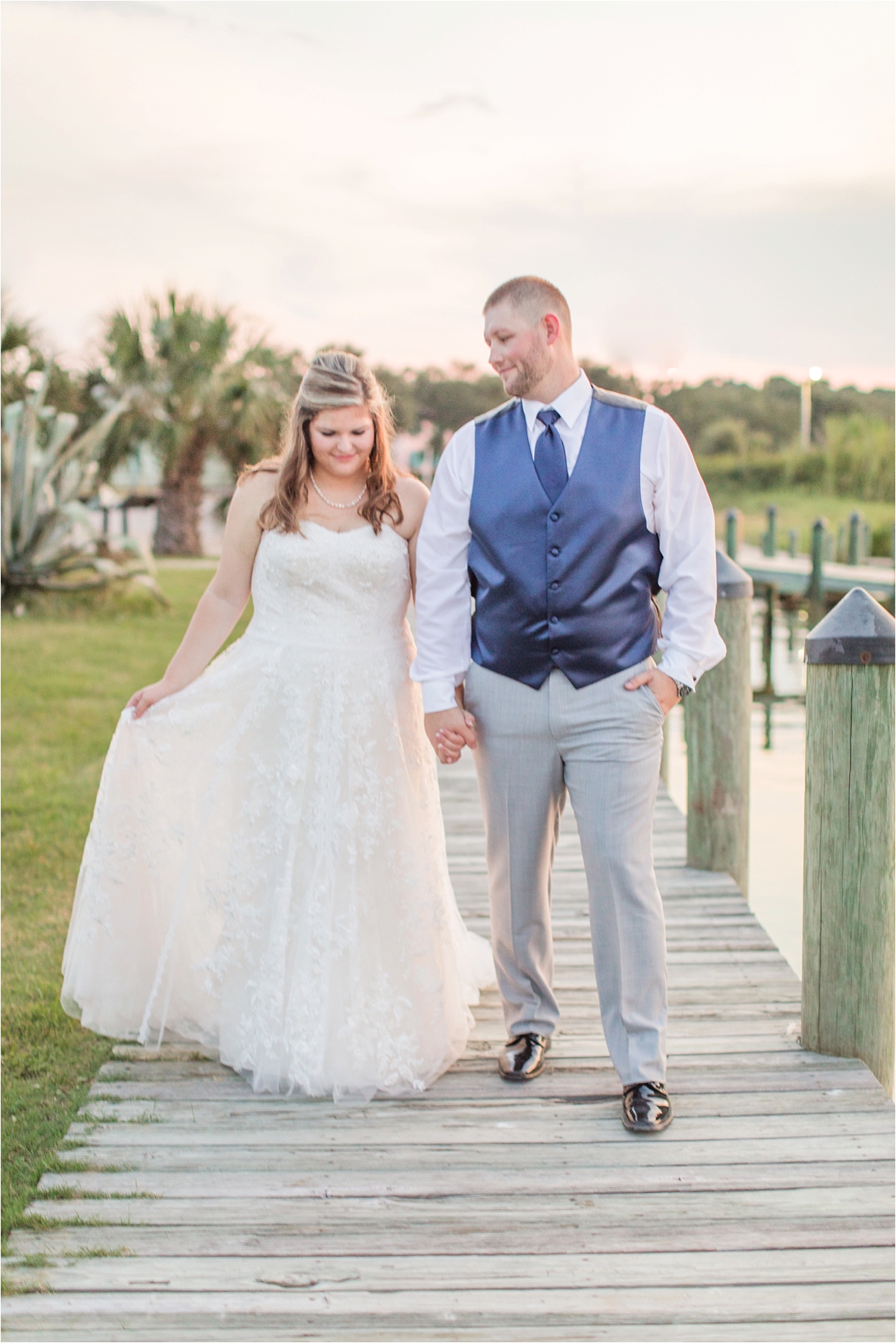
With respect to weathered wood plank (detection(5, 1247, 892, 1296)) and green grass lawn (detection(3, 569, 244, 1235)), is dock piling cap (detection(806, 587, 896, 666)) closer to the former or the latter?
weathered wood plank (detection(5, 1247, 892, 1296))

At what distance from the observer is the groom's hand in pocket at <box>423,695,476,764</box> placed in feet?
9.69

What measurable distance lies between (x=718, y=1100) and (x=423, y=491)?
1.82 meters

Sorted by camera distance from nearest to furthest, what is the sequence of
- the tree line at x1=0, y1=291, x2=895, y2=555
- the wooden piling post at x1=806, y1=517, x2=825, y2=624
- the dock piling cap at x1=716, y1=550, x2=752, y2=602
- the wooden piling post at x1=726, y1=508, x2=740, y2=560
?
the dock piling cap at x1=716, y1=550, x2=752, y2=602, the wooden piling post at x1=806, y1=517, x2=825, y2=624, the wooden piling post at x1=726, y1=508, x2=740, y2=560, the tree line at x1=0, y1=291, x2=895, y2=555

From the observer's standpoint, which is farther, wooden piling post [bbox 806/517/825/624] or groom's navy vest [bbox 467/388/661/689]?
wooden piling post [bbox 806/517/825/624]

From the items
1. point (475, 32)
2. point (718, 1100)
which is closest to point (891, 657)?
Result: point (718, 1100)

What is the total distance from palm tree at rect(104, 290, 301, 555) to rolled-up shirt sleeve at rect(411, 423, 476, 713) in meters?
20.7

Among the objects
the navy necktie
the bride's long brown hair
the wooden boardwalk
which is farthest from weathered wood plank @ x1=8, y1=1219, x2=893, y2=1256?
the bride's long brown hair

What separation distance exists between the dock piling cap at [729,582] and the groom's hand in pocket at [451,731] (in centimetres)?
196

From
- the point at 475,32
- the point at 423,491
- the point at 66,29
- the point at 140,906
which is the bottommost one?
the point at 140,906

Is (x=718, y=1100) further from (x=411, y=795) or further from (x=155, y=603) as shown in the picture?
(x=155, y=603)

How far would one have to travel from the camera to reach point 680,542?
2795 mm

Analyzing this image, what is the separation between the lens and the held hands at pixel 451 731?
2953 millimetres

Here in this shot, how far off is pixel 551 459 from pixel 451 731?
2.38ft

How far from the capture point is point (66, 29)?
24.0 feet
